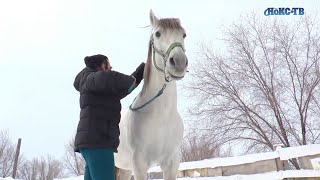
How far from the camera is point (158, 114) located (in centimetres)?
297

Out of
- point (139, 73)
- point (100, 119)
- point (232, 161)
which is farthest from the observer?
point (232, 161)

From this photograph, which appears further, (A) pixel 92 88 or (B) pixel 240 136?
(B) pixel 240 136

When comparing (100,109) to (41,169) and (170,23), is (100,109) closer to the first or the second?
(170,23)

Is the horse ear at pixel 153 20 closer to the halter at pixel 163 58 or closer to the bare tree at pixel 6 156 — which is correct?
the halter at pixel 163 58

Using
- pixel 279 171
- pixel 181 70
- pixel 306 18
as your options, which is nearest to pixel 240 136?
pixel 306 18

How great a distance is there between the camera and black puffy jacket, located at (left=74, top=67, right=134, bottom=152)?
8.16 feet

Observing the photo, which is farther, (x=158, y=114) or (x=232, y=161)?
(x=232, y=161)

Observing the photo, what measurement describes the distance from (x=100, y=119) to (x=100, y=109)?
3.1 inches

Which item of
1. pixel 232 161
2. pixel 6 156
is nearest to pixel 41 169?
pixel 6 156

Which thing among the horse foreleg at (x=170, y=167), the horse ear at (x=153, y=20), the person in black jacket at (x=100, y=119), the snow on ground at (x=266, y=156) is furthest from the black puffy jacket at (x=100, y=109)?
the snow on ground at (x=266, y=156)

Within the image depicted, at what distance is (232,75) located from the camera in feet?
45.4

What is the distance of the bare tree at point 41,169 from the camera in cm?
4844

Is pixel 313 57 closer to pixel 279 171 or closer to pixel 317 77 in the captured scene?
pixel 317 77

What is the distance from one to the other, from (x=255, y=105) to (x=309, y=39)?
11.3ft
